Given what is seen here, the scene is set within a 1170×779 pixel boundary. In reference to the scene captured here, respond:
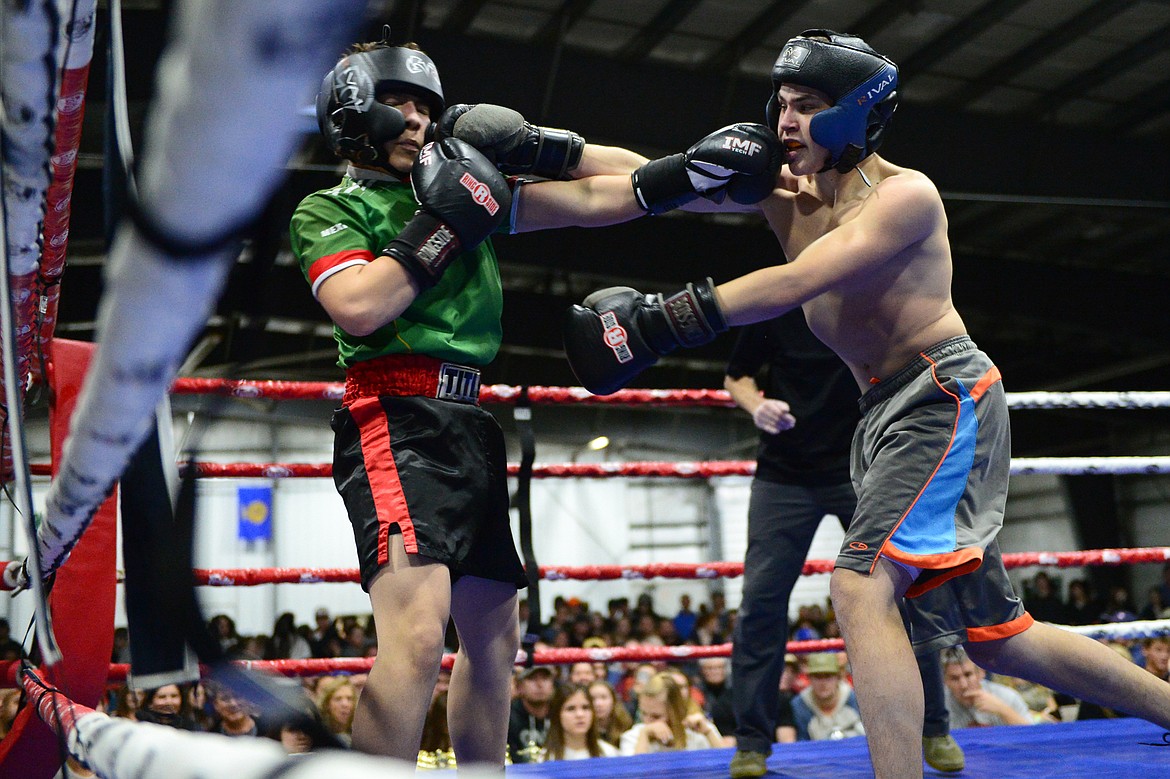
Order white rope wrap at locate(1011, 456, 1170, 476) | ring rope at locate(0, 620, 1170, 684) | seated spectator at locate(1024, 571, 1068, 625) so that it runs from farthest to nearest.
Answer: seated spectator at locate(1024, 571, 1068, 625), white rope wrap at locate(1011, 456, 1170, 476), ring rope at locate(0, 620, 1170, 684)

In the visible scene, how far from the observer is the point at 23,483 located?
73 cm

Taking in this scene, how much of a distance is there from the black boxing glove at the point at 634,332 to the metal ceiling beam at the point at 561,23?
6112 mm

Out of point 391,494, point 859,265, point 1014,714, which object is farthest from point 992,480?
point 1014,714

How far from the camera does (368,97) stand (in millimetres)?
1654

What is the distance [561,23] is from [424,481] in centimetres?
657

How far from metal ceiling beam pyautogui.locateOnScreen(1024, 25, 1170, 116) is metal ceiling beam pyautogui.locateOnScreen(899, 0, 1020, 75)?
131 cm

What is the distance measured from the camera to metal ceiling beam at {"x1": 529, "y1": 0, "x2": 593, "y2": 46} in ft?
24.3

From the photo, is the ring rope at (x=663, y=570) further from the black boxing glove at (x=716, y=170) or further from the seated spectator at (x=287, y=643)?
the seated spectator at (x=287, y=643)

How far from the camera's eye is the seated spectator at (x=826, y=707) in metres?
4.68

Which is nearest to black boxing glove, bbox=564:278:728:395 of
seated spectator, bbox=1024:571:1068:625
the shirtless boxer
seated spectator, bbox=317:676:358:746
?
the shirtless boxer

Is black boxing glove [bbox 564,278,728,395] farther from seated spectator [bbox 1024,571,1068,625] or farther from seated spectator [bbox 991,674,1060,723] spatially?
seated spectator [bbox 1024,571,1068,625]

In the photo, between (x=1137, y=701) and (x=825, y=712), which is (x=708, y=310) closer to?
(x=1137, y=701)

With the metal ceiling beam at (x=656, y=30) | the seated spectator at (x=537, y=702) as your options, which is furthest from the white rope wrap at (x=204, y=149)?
the metal ceiling beam at (x=656, y=30)

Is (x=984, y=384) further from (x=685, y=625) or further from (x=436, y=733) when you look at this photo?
(x=685, y=625)
